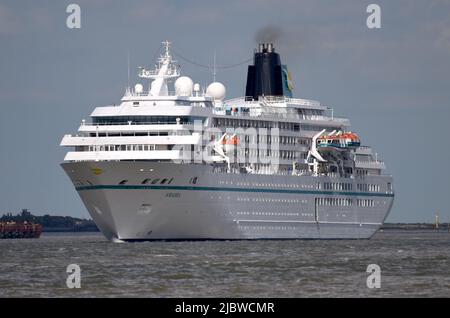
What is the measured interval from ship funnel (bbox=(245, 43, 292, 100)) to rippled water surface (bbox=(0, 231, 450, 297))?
2227cm

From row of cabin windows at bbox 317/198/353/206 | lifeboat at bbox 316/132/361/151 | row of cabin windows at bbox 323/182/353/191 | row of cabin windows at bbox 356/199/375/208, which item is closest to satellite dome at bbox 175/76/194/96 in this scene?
lifeboat at bbox 316/132/361/151

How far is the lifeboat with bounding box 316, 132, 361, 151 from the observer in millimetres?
102438

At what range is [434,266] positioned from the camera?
64.4 meters

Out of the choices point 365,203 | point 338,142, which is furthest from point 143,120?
point 365,203

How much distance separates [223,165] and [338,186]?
1505cm

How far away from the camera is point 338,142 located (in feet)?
337

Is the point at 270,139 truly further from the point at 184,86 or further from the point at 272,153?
the point at 184,86

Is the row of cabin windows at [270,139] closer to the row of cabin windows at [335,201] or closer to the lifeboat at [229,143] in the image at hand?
the lifeboat at [229,143]

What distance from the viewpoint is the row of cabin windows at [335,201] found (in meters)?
101

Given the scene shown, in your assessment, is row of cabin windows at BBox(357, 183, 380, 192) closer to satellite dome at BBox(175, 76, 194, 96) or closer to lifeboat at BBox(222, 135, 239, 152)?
lifeboat at BBox(222, 135, 239, 152)
